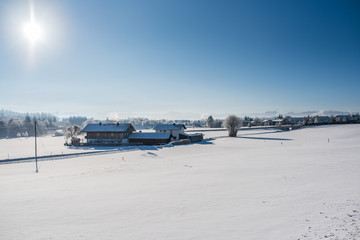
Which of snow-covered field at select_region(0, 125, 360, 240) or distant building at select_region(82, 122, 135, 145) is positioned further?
distant building at select_region(82, 122, 135, 145)

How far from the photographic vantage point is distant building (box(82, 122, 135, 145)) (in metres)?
54.4

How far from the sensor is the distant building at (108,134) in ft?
178

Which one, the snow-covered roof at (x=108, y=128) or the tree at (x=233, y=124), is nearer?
the snow-covered roof at (x=108, y=128)

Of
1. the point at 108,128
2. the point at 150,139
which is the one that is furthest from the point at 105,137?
the point at 150,139

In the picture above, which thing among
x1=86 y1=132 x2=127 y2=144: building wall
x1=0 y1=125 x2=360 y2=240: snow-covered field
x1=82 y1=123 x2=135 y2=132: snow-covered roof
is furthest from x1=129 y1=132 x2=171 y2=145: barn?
x1=0 y1=125 x2=360 y2=240: snow-covered field

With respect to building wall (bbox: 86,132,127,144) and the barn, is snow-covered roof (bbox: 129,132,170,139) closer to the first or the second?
the barn

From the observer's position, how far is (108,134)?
5503 cm

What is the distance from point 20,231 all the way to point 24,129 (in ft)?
448

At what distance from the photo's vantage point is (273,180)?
1527 centimetres

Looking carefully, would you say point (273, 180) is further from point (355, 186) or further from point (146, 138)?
point (146, 138)

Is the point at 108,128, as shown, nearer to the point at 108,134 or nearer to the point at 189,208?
the point at 108,134

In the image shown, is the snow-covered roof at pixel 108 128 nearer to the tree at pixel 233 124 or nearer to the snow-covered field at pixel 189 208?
the tree at pixel 233 124

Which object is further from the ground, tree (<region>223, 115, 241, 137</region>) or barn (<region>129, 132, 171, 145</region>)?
tree (<region>223, 115, 241, 137</region>)

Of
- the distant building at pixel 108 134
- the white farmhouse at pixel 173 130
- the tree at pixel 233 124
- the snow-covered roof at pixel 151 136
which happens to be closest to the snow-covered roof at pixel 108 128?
the distant building at pixel 108 134
